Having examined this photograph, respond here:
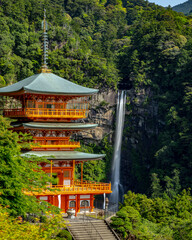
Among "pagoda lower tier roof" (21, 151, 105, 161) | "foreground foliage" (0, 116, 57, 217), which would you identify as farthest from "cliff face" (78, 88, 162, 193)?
"foreground foliage" (0, 116, 57, 217)

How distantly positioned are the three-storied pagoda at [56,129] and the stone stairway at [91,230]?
2.56 m

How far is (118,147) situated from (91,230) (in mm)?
33503

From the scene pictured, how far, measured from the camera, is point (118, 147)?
60344mm

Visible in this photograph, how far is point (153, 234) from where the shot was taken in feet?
92.4

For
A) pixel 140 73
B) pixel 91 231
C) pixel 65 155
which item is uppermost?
pixel 140 73

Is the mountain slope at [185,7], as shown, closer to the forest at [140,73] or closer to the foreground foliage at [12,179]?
the forest at [140,73]

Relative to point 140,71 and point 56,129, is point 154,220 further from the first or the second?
point 140,71

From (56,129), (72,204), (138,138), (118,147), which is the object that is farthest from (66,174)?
(138,138)

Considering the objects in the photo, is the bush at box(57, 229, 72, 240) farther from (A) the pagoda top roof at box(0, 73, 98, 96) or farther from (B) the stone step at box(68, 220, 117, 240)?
(A) the pagoda top roof at box(0, 73, 98, 96)

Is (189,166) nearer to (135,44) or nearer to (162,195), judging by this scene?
(162,195)

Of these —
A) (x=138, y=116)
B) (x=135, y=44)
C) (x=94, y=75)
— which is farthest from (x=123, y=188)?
(x=135, y=44)

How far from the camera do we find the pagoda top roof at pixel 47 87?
30.2 m

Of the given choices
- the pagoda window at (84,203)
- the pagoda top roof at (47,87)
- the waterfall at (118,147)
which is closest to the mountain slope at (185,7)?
the waterfall at (118,147)

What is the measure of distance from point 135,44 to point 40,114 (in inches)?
1514
